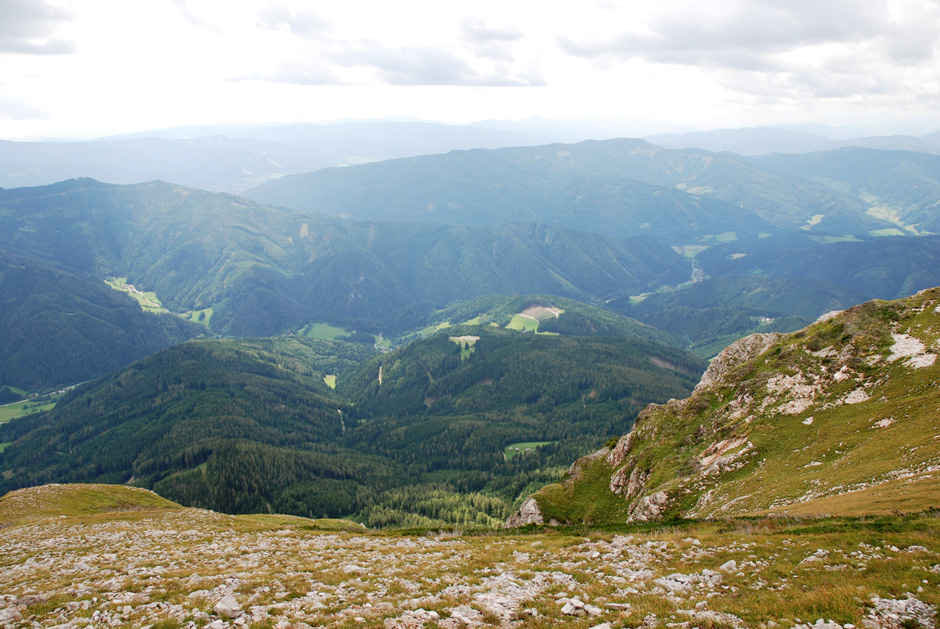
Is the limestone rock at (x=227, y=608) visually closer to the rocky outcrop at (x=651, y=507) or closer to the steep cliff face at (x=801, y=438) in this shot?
the steep cliff face at (x=801, y=438)

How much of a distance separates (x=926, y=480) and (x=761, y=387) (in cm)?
3108

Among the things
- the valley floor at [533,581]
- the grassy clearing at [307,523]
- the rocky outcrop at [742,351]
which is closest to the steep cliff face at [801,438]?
the valley floor at [533,581]

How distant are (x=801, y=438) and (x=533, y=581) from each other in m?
38.8

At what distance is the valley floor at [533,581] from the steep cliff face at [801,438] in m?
9.17

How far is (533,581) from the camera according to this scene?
2884cm

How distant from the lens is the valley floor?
68.2 ft

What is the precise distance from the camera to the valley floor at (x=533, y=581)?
68.2 feet

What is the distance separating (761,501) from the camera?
Answer: 43375 millimetres

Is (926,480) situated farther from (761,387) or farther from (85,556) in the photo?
(85,556)

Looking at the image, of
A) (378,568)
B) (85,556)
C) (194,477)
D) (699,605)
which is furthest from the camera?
(194,477)

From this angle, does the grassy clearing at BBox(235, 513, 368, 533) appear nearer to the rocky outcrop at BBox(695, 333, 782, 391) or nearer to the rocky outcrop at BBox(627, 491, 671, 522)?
the rocky outcrop at BBox(627, 491, 671, 522)

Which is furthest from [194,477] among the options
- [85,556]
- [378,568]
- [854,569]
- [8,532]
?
[854,569]

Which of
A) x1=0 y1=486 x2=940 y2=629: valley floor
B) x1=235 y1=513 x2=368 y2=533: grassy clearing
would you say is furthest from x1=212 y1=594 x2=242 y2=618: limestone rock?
x1=235 y1=513 x2=368 y2=533: grassy clearing

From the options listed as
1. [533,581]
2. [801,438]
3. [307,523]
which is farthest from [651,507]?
[307,523]
